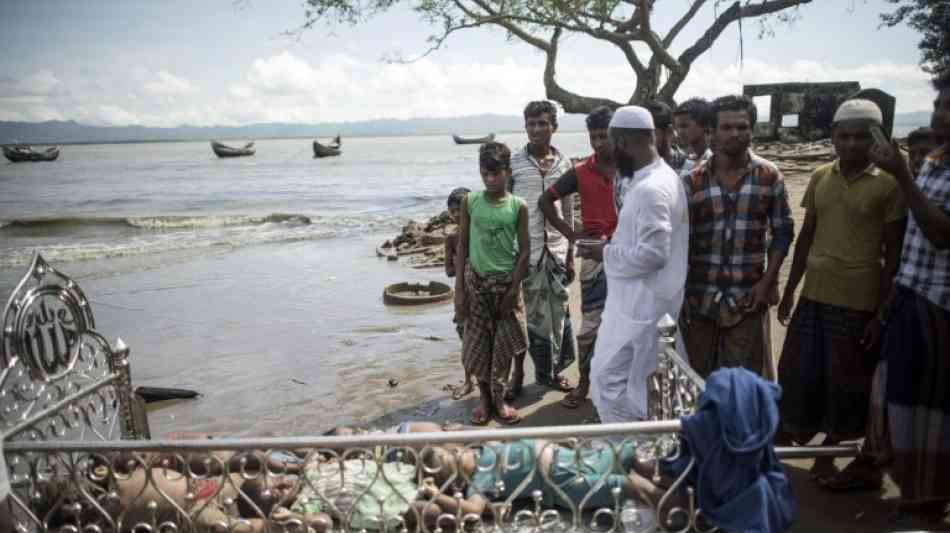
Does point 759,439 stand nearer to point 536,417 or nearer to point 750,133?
point 750,133

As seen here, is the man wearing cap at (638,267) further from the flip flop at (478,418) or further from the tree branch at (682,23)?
the tree branch at (682,23)

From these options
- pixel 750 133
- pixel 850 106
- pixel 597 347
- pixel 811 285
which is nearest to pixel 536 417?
pixel 597 347

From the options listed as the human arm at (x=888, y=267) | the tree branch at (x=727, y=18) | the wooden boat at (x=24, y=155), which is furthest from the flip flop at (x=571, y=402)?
the wooden boat at (x=24, y=155)

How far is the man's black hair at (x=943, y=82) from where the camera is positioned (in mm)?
2717

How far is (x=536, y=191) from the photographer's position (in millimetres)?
4840

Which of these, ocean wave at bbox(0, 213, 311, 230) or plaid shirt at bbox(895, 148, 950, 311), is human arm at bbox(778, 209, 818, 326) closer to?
plaid shirt at bbox(895, 148, 950, 311)

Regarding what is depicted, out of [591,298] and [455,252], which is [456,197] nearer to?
[455,252]

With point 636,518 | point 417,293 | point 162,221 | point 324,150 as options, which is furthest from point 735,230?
point 324,150

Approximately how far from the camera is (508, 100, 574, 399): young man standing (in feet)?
15.6

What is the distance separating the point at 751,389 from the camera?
Answer: 2207 mm

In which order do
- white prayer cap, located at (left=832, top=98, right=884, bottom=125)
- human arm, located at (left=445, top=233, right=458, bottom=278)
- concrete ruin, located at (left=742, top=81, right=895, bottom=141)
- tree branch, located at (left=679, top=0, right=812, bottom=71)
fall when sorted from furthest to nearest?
1. concrete ruin, located at (left=742, top=81, right=895, bottom=141)
2. tree branch, located at (left=679, top=0, right=812, bottom=71)
3. human arm, located at (left=445, top=233, right=458, bottom=278)
4. white prayer cap, located at (left=832, top=98, right=884, bottom=125)

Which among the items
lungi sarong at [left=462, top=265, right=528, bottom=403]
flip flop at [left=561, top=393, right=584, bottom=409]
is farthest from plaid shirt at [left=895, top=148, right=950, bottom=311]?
flip flop at [left=561, top=393, right=584, bottom=409]

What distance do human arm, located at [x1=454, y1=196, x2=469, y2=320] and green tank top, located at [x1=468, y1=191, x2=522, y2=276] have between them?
0.11ft

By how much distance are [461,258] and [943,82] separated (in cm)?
276
